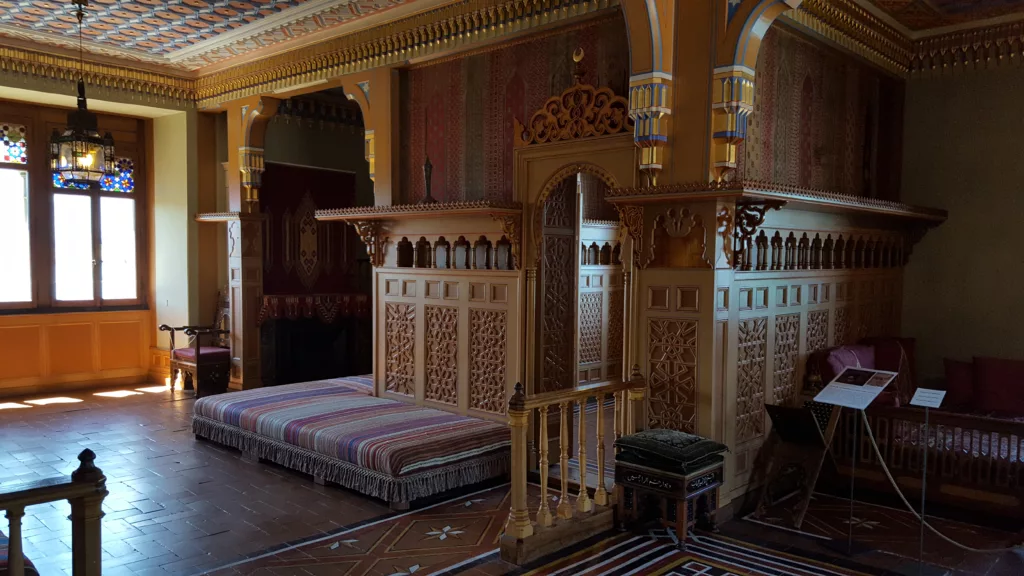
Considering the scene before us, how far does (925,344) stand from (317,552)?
18.9ft

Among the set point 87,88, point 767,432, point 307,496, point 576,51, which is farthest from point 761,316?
point 87,88

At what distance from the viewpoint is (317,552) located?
4371mm

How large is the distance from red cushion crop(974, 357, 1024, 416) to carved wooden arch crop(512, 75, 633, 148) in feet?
11.8

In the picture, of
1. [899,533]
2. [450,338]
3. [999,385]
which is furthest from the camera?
[450,338]

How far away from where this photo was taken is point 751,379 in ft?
16.6

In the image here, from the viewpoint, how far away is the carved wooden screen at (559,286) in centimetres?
598

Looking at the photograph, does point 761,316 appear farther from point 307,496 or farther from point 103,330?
point 103,330

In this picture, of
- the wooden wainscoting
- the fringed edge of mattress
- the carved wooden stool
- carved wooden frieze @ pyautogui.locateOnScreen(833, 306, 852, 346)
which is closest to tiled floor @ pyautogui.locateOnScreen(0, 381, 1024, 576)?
the fringed edge of mattress

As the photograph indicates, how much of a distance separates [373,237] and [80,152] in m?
2.52

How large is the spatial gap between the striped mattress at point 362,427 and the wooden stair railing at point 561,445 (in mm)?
972

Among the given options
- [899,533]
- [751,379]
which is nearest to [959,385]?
[899,533]

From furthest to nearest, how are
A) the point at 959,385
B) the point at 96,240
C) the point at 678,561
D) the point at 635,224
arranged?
the point at 96,240 → the point at 959,385 → the point at 635,224 → the point at 678,561

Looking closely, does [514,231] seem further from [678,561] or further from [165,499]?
[165,499]

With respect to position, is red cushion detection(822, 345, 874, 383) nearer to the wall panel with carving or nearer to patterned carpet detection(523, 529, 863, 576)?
patterned carpet detection(523, 529, 863, 576)
